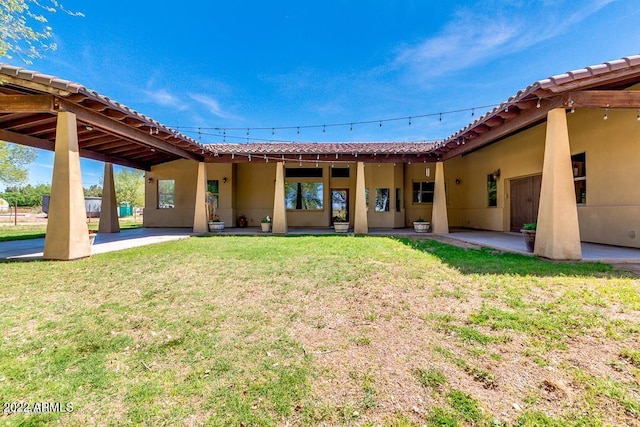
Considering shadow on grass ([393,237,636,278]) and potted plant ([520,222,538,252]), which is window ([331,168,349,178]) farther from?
potted plant ([520,222,538,252])

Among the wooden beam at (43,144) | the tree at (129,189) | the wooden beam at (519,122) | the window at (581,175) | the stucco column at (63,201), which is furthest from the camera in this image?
the tree at (129,189)

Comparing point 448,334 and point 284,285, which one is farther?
point 284,285

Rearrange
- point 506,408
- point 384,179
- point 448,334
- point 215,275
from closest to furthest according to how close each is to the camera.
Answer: point 506,408 → point 448,334 → point 215,275 → point 384,179

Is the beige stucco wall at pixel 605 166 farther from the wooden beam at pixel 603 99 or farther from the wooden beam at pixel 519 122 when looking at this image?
the wooden beam at pixel 603 99

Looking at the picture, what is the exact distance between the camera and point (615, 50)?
9.38 m

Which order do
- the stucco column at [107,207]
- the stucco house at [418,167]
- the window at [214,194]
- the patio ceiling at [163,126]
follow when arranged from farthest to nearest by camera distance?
the window at [214,194]
the stucco column at [107,207]
the stucco house at [418,167]
the patio ceiling at [163,126]

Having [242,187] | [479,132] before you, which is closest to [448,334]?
[479,132]

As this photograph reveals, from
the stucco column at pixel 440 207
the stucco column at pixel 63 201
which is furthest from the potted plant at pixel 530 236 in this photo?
the stucco column at pixel 63 201

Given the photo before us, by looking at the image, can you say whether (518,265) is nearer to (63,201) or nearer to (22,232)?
(63,201)

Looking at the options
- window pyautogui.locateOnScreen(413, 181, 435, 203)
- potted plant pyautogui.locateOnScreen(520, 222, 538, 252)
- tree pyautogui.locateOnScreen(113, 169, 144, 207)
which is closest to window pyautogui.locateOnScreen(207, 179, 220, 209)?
window pyautogui.locateOnScreen(413, 181, 435, 203)

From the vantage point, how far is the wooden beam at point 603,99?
559cm

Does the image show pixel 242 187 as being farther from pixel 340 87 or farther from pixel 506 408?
pixel 506 408

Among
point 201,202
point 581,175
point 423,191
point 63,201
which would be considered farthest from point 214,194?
point 581,175

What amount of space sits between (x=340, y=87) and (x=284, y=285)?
14456 mm
